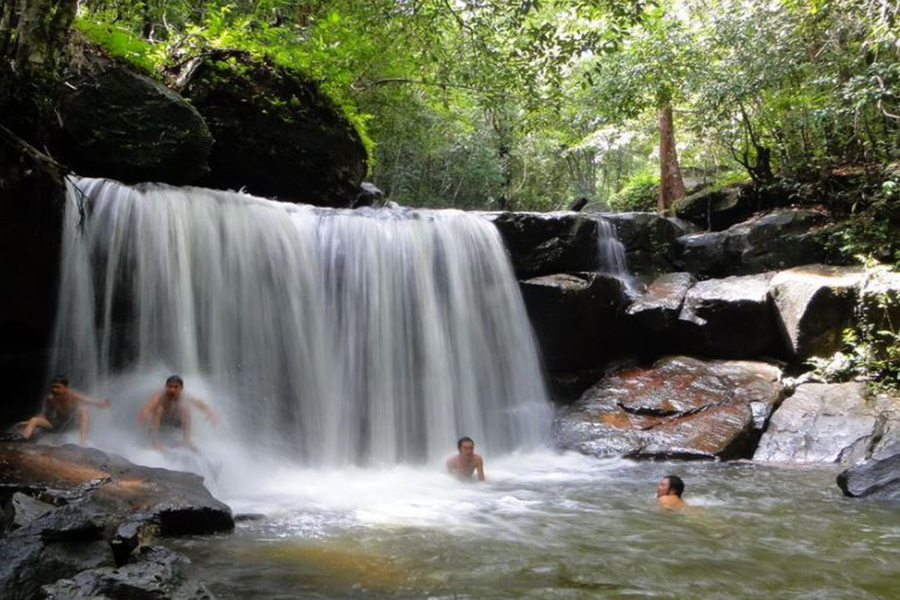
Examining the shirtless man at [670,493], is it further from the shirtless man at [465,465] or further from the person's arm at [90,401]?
the person's arm at [90,401]

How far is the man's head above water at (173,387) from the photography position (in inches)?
292

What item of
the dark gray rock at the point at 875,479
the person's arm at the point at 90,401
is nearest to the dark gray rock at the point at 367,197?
the person's arm at the point at 90,401

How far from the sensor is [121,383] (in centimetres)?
792

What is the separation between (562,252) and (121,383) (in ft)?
25.5

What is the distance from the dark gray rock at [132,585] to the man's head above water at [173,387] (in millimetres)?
4084

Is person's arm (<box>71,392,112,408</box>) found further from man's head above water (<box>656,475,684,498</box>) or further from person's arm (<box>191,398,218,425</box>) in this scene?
man's head above water (<box>656,475,684,498</box>)

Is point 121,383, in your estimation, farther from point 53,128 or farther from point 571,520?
point 571,520

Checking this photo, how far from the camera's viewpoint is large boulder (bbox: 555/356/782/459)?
974 centimetres

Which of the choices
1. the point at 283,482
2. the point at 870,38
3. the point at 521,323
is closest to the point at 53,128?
the point at 283,482

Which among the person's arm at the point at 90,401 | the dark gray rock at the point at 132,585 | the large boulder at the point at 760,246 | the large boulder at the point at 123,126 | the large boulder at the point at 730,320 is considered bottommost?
the dark gray rock at the point at 132,585

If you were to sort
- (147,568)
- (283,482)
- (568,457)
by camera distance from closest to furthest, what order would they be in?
(147,568) → (283,482) → (568,457)

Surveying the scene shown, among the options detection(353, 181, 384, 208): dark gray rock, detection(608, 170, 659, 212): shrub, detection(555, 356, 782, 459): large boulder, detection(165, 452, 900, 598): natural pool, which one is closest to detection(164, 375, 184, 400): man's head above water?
detection(165, 452, 900, 598): natural pool

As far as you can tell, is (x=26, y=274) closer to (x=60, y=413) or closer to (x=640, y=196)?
(x=60, y=413)

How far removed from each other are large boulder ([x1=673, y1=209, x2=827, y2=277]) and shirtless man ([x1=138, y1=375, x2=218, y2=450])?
1039 cm
